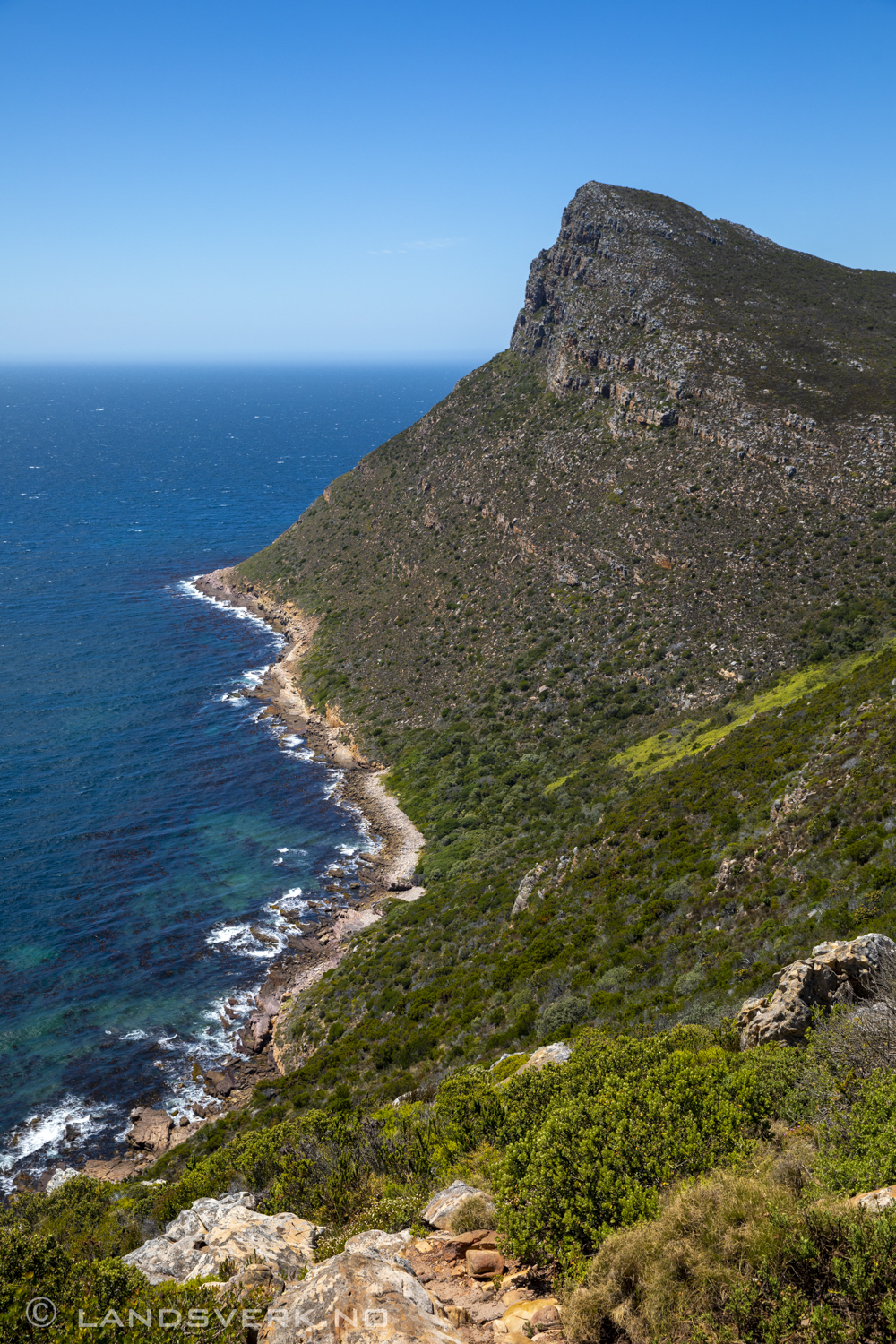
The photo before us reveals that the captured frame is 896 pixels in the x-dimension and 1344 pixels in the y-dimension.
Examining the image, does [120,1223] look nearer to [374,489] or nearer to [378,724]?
[378,724]

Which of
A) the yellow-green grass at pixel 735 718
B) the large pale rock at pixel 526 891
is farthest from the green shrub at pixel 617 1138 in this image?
the yellow-green grass at pixel 735 718

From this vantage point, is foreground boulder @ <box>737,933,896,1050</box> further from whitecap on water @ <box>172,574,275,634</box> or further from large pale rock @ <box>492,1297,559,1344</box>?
whitecap on water @ <box>172,574,275,634</box>

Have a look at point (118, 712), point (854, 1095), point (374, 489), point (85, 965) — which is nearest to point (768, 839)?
point (854, 1095)

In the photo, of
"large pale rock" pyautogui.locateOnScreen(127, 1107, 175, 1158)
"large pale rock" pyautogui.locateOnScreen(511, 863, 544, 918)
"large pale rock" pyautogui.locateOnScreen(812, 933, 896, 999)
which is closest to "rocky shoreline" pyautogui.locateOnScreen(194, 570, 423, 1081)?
"large pale rock" pyautogui.locateOnScreen(127, 1107, 175, 1158)

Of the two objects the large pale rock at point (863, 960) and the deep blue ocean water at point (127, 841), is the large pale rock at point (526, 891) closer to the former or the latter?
the deep blue ocean water at point (127, 841)

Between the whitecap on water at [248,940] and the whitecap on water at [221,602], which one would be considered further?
the whitecap on water at [221,602]
